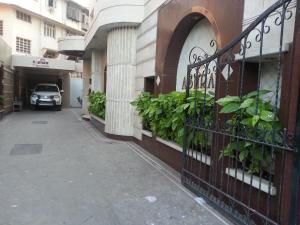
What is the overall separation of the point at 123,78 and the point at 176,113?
4347 millimetres

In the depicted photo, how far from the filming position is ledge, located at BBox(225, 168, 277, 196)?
10.7 feet

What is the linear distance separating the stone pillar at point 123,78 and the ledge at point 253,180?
18.6 feet

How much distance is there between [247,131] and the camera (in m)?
3.51

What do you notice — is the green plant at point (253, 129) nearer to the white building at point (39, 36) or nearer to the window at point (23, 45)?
the white building at point (39, 36)

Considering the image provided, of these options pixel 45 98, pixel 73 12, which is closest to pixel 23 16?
pixel 73 12

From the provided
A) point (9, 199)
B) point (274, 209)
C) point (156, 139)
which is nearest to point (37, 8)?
point (156, 139)

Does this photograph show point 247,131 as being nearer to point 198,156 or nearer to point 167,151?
point 198,156

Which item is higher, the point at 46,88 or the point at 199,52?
the point at 199,52

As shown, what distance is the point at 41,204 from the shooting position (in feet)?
13.8

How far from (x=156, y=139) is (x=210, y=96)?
266cm

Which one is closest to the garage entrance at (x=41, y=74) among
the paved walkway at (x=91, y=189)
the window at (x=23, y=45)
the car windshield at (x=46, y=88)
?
the car windshield at (x=46, y=88)

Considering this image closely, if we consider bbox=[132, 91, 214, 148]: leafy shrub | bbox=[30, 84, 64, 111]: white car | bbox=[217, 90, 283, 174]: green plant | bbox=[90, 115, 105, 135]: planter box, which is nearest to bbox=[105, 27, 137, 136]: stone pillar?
bbox=[90, 115, 105, 135]: planter box

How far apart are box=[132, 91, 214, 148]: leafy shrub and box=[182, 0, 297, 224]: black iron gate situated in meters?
0.02

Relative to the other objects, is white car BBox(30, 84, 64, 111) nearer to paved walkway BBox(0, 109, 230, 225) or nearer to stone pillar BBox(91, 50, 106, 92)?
stone pillar BBox(91, 50, 106, 92)
